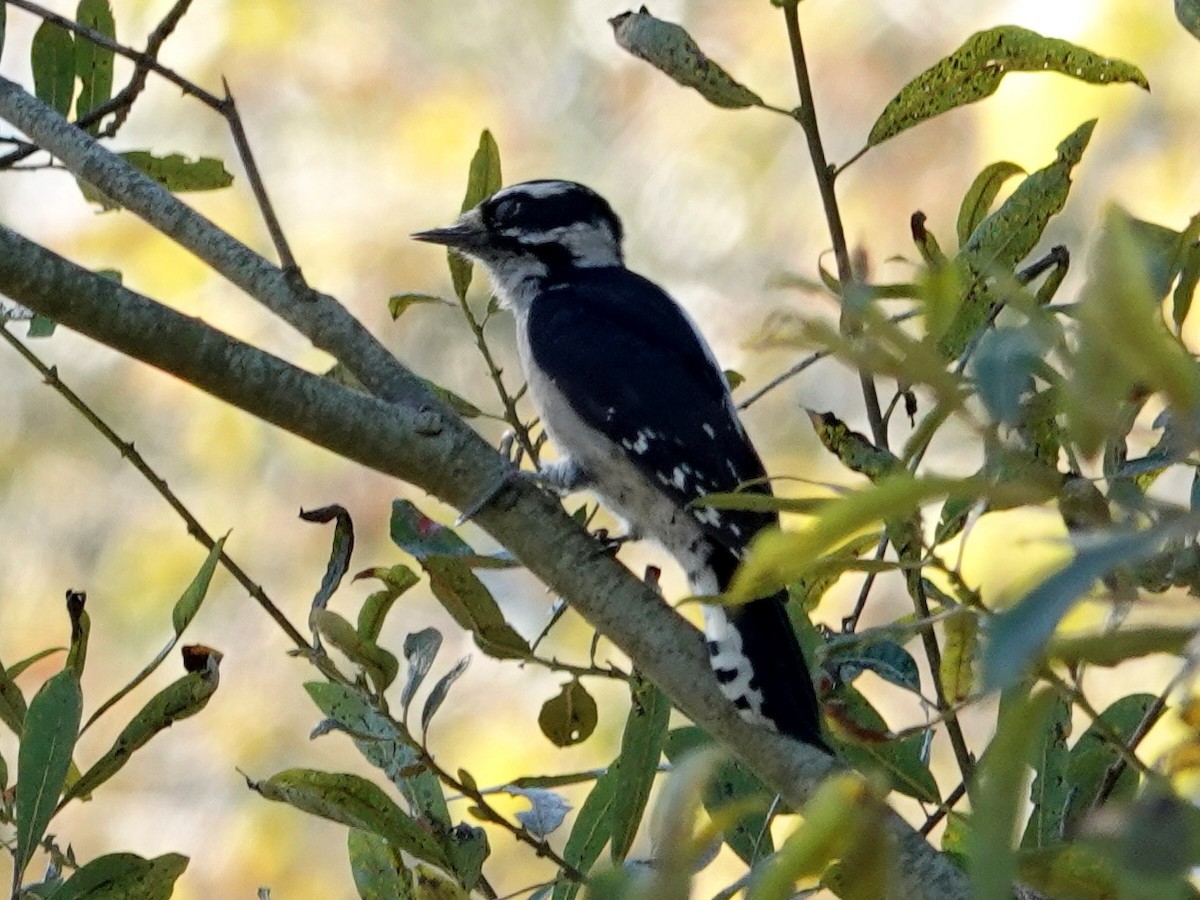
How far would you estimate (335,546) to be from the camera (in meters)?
1.79

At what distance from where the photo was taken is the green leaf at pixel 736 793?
178 centimetres

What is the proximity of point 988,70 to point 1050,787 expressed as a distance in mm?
705

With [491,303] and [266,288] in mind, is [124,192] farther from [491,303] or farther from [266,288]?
[491,303]

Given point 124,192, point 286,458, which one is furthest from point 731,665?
point 286,458

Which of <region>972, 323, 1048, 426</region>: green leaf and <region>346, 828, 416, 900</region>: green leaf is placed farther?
<region>346, 828, 416, 900</region>: green leaf

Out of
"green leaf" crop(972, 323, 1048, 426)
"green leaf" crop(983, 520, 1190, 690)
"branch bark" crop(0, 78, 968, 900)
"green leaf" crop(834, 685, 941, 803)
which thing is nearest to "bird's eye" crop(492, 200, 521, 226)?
"branch bark" crop(0, 78, 968, 900)

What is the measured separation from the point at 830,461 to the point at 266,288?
3253 millimetres

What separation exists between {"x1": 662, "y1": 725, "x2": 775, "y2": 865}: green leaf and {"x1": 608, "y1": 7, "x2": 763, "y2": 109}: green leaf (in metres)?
0.67

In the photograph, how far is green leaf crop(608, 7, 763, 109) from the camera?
1.77 meters

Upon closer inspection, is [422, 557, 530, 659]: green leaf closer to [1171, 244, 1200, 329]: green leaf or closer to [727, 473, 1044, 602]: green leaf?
[1171, 244, 1200, 329]: green leaf

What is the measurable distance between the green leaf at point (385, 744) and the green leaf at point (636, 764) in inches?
6.9

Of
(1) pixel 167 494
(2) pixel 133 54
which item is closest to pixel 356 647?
(1) pixel 167 494

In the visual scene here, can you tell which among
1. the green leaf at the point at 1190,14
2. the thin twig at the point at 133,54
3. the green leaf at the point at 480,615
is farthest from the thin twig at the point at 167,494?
the green leaf at the point at 1190,14

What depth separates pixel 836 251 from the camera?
1.67m
